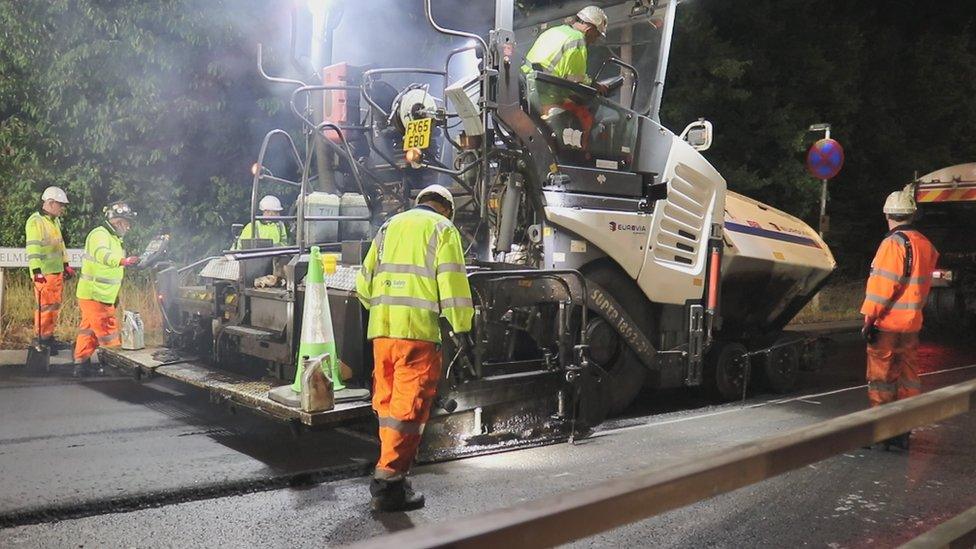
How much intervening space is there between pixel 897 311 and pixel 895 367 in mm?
375

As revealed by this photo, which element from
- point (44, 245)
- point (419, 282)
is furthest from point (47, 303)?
point (419, 282)

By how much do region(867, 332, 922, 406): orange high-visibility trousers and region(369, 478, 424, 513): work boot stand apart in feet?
10.9

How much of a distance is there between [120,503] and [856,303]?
615 inches

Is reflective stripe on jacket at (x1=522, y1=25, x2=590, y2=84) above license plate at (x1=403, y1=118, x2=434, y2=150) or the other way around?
above

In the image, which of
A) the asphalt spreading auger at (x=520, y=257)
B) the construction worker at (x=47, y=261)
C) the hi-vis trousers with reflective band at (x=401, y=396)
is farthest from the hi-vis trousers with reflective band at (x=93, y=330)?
the hi-vis trousers with reflective band at (x=401, y=396)

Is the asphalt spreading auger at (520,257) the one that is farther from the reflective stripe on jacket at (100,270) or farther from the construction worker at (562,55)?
the reflective stripe on jacket at (100,270)

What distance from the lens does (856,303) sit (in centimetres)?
1666

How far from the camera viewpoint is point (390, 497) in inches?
156

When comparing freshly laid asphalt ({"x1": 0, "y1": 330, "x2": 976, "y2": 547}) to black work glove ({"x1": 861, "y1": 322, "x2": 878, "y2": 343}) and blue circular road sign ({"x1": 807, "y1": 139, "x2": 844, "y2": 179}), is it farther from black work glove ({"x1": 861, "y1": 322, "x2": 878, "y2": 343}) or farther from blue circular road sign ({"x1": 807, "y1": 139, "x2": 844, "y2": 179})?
blue circular road sign ({"x1": 807, "y1": 139, "x2": 844, "y2": 179})

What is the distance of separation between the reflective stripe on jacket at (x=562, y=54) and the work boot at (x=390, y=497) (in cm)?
313

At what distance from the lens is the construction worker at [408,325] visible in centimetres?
400

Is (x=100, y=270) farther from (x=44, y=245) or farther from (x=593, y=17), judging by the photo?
(x=593, y=17)

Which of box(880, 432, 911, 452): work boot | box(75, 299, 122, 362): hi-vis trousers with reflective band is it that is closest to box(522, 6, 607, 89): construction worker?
box(880, 432, 911, 452): work boot

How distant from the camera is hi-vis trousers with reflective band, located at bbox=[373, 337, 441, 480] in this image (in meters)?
3.99
